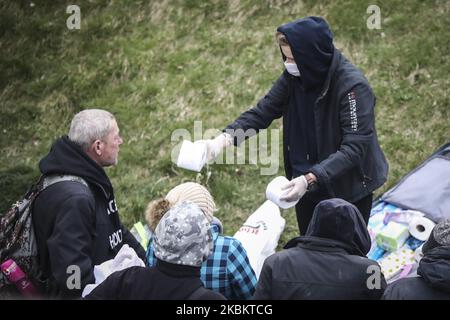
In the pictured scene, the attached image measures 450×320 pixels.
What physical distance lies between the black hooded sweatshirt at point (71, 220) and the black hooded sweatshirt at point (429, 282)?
5.28ft

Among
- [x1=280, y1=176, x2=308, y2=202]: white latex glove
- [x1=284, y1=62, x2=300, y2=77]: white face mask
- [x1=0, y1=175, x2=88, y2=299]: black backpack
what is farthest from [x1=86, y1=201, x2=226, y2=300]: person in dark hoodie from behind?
[x1=284, y1=62, x2=300, y2=77]: white face mask

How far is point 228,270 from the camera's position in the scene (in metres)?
3.52

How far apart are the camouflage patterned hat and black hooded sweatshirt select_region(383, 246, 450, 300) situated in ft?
3.30

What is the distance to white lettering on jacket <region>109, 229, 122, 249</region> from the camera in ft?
12.3

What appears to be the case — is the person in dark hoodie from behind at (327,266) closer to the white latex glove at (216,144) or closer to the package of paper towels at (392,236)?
the white latex glove at (216,144)

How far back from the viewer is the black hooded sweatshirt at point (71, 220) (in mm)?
3414

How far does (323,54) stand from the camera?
3662 mm

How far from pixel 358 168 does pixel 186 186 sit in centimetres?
105

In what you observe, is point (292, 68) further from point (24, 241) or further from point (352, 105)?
point (24, 241)

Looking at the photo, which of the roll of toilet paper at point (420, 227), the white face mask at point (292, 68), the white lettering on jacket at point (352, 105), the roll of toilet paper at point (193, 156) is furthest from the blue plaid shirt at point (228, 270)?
the roll of toilet paper at point (420, 227)

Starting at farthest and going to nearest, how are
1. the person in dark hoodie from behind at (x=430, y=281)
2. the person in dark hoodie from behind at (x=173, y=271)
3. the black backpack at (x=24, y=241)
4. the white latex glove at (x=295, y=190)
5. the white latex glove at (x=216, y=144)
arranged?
the white latex glove at (x=216, y=144) → the white latex glove at (x=295, y=190) → the black backpack at (x=24, y=241) → the person in dark hoodie from behind at (x=430, y=281) → the person in dark hoodie from behind at (x=173, y=271)

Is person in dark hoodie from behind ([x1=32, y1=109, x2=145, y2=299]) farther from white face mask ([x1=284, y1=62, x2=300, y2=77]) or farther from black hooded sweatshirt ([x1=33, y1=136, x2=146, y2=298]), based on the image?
white face mask ([x1=284, y1=62, x2=300, y2=77])
